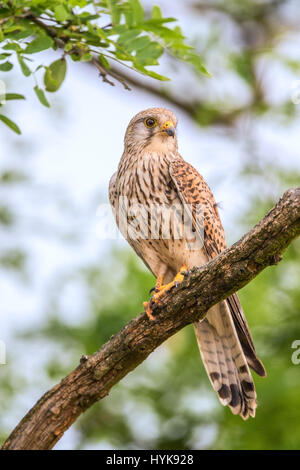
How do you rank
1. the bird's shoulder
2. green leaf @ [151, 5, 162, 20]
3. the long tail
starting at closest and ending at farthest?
1. green leaf @ [151, 5, 162, 20]
2. the long tail
3. the bird's shoulder

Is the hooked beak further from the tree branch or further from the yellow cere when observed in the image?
the tree branch

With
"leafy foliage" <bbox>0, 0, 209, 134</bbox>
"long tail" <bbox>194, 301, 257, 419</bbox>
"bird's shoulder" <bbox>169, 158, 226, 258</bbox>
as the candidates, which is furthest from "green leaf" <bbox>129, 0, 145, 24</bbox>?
"long tail" <bbox>194, 301, 257, 419</bbox>

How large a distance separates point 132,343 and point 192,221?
94 centimetres

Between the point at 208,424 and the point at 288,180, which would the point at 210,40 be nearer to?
the point at 288,180

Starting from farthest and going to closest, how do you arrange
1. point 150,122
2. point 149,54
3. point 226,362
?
1. point 150,122
2. point 226,362
3. point 149,54

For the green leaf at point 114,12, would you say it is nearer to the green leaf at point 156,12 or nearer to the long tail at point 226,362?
the green leaf at point 156,12

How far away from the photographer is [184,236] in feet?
13.1

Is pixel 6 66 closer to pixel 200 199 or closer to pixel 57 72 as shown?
pixel 57 72

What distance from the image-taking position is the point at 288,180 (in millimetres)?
6742

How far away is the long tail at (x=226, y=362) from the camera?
12.6ft

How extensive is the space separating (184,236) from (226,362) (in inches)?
30.3

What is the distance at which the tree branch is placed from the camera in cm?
304

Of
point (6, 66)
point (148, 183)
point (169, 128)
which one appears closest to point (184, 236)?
point (148, 183)
